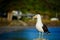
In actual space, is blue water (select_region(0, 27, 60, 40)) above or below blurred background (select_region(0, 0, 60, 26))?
below

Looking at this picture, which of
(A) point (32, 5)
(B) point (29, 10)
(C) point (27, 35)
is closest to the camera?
(C) point (27, 35)

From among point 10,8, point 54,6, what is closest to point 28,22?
point 10,8

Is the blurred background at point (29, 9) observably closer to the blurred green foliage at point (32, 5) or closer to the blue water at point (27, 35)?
the blurred green foliage at point (32, 5)

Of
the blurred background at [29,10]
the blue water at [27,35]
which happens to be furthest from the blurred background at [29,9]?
the blue water at [27,35]

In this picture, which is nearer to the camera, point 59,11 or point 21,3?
point 21,3

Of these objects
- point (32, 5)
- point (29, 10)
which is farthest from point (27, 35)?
point (29, 10)

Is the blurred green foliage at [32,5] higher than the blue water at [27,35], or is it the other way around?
the blurred green foliage at [32,5]

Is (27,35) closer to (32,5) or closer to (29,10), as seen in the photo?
(32,5)

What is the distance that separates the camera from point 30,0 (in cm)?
1991

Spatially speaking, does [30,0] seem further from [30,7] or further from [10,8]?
[10,8]

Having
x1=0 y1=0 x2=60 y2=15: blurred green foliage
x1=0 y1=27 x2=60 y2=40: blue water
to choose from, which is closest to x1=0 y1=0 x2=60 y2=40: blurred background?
x1=0 y1=0 x2=60 y2=15: blurred green foliage

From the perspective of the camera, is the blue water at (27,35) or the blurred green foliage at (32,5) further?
the blurred green foliage at (32,5)

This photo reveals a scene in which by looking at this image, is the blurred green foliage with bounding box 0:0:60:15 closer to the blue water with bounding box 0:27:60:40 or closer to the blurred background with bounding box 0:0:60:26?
the blurred background with bounding box 0:0:60:26

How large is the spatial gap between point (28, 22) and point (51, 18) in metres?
2.54
